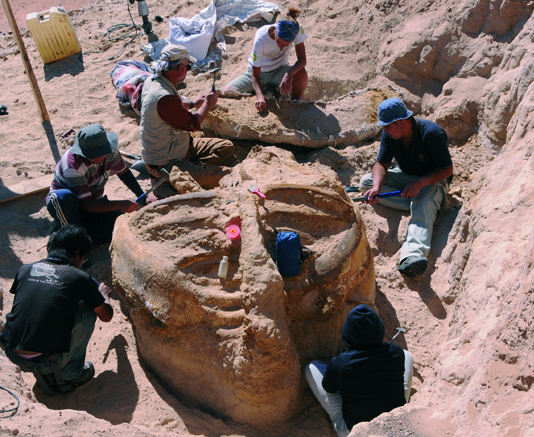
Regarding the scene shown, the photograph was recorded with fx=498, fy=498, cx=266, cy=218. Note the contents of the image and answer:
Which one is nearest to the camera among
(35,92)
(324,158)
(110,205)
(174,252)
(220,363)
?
(220,363)

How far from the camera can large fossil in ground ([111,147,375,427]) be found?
9.09 ft

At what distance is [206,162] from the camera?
192 inches

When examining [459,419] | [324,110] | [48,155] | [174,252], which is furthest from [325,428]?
[48,155]

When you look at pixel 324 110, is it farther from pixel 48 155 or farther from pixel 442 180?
pixel 48 155

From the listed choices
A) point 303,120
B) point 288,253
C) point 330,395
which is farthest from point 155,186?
point 330,395

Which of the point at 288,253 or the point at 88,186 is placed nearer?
the point at 288,253

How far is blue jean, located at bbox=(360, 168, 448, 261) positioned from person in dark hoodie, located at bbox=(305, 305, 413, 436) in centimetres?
138

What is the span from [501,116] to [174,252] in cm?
309

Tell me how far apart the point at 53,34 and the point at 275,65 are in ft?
11.5

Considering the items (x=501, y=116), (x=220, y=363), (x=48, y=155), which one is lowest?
(x=48, y=155)

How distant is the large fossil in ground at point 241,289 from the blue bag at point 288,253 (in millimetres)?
66

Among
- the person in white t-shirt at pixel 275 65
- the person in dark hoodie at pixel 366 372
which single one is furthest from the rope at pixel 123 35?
the person in dark hoodie at pixel 366 372

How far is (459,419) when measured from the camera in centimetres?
212

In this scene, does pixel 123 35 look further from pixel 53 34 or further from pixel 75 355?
pixel 75 355
